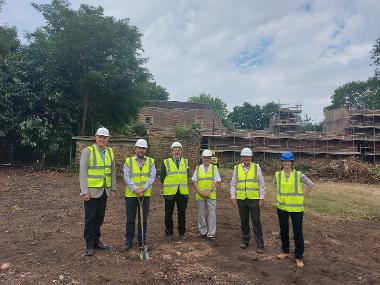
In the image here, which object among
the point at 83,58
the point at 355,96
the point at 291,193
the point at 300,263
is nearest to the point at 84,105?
the point at 83,58

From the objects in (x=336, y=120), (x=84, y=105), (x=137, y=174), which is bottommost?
(x=137, y=174)

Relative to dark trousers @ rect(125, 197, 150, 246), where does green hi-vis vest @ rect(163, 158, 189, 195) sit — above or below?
above

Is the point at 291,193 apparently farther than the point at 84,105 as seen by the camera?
No

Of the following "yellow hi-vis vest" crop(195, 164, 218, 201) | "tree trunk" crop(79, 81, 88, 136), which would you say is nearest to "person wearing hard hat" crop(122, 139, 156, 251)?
"yellow hi-vis vest" crop(195, 164, 218, 201)

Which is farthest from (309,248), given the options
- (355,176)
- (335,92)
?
(335,92)

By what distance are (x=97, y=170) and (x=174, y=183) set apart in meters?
1.51

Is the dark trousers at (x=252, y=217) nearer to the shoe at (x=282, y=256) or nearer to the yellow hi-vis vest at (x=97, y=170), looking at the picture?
the shoe at (x=282, y=256)

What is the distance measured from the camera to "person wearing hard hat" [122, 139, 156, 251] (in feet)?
21.4

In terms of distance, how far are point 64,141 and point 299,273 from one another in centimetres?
1661

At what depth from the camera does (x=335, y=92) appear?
2594 inches

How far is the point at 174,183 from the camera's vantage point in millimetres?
7121

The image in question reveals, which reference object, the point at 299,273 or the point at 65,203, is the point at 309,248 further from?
the point at 65,203

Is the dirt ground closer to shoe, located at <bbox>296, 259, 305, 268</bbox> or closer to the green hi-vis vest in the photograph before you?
shoe, located at <bbox>296, 259, 305, 268</bbox>

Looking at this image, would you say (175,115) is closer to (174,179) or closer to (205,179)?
(205,179)
